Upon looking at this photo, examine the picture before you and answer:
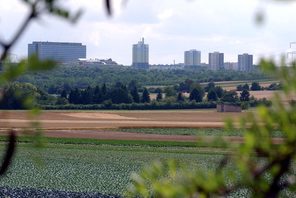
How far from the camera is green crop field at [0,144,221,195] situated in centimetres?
2706

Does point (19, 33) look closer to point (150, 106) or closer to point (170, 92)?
point (150, 106)

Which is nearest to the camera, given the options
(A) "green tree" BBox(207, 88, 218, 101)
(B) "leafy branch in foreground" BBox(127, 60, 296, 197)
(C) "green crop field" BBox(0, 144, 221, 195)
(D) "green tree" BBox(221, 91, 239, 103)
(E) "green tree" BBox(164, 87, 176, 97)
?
(B) "leafy branch in foreground" BBox(127, 60, 296, 197)

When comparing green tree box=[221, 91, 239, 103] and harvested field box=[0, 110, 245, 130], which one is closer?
green tree box=[221, 91, 239, 103]

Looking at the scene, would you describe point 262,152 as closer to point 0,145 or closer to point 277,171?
point 277,171

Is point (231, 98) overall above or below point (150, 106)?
above

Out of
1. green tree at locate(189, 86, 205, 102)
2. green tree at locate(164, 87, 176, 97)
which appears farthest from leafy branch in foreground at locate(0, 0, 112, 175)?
green tree at locate(164, 87, 176, 97)

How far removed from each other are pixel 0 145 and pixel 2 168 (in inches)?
1621

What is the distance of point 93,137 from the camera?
5294cm

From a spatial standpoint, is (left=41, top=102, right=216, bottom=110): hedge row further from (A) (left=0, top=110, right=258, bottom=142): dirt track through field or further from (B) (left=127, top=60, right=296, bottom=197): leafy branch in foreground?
(B) (left=127, top=60, right=296, bottom=197): leafy branch in foreground

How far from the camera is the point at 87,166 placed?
3416cm

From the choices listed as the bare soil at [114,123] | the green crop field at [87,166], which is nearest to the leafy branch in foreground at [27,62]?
the green crop field at [87,166]

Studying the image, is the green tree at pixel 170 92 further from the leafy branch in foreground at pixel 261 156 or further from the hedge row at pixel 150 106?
the leafy branch in foreground at pixel 261 156

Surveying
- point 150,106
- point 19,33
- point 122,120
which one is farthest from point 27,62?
point 150,106

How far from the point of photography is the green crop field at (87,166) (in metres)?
27.1
